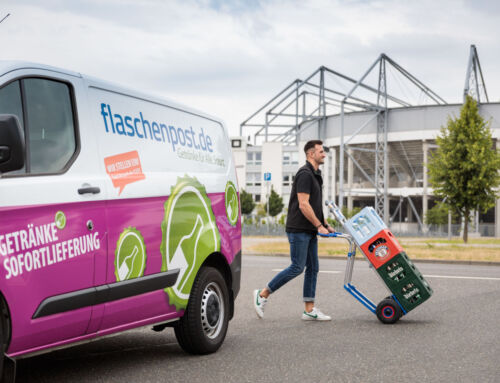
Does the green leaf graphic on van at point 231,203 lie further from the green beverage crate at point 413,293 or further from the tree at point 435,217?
the tree at point 435,217

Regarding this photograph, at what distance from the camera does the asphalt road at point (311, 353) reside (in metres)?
5.13

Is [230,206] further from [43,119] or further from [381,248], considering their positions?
[43,119]

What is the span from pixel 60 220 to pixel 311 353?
2639 millimetres

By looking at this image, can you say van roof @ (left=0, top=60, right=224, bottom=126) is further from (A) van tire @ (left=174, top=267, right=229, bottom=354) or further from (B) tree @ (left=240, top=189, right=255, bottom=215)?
(B) tree @ (left=240, top=189, right=255, bottom=215)

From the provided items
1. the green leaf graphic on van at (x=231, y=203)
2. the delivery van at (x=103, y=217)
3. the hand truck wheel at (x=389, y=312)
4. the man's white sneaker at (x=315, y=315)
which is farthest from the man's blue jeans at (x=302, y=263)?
the delivery van at (x=103, y=217)

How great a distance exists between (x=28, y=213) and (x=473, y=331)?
188 inches

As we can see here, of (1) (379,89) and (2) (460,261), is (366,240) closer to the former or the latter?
(2) (460,261)

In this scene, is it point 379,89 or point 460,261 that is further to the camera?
point 379,89

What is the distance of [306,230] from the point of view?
7.69 m

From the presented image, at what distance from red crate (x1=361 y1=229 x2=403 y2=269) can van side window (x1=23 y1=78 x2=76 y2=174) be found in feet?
12.9

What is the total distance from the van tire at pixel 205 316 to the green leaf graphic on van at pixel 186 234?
0.10m

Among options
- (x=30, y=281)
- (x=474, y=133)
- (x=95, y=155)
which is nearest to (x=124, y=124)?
(x=95, y=155)

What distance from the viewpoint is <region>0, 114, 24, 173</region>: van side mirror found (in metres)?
3.63

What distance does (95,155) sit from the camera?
461 centimetres
